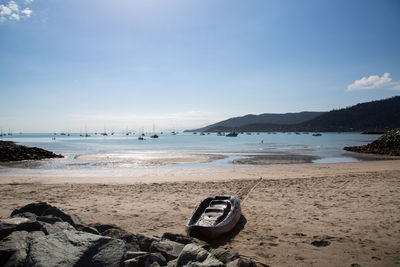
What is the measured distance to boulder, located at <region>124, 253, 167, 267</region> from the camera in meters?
4.87

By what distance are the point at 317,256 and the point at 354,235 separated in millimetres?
1802

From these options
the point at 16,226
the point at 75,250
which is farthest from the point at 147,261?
the point at 16,226

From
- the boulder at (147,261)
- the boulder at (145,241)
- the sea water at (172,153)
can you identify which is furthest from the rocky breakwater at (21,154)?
the boulder at (147,261)

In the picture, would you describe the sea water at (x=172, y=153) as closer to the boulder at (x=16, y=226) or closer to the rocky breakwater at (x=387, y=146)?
the rocky breakwater at (x=387, y=146)

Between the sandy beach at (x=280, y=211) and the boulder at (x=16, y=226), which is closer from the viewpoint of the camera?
the boulder at (x=16, y=226)

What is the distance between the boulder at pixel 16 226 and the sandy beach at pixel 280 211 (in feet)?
9.32

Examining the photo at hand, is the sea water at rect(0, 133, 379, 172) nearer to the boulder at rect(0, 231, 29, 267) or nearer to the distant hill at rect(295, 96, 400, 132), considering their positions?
the boulder at rect(0, 231, 29, 267)

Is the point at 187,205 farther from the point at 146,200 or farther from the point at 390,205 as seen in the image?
the point at 390,205

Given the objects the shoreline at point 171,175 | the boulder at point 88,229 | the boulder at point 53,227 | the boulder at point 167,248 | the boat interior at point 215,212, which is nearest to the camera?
the boulder at point 167,248

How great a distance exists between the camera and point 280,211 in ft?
30.7

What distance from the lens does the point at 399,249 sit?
6.15 meters

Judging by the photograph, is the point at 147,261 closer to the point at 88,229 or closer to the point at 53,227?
the point at 88,229

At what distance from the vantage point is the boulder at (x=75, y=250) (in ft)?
14.2

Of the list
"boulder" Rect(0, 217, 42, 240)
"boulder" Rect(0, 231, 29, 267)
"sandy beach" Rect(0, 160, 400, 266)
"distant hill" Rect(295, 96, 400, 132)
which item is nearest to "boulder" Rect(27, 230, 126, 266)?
"boulder" Rect(0, 231, 29, 267)
